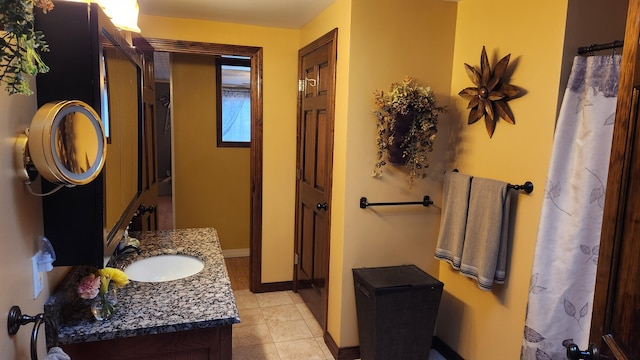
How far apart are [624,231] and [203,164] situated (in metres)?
3.99

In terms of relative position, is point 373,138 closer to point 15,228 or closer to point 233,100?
point 15,228

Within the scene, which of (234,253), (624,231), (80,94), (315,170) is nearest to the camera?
(624,231)

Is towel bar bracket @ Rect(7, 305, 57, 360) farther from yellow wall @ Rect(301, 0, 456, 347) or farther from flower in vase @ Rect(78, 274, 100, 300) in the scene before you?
yellow wall @ Rect(301, 0, 456, 347)

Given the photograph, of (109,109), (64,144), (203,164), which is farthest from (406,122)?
(203,164)

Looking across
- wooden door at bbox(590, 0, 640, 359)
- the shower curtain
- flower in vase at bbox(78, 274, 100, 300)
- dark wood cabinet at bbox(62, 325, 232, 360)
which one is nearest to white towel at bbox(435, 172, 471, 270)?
the shower curtain

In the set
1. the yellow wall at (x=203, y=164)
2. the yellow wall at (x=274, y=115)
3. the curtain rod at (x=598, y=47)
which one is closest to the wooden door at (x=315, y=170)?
the yellow wall at (x=274, y=115)

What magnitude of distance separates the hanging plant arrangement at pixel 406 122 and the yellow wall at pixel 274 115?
48.7 inches

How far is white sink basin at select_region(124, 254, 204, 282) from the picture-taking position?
77.2 inches

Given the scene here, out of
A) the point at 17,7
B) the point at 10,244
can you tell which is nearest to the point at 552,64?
the point at 17,7

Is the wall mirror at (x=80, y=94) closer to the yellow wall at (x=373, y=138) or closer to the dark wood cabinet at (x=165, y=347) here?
the dark wood cabinet at (x=165, y=347)

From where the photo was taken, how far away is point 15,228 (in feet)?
3.22

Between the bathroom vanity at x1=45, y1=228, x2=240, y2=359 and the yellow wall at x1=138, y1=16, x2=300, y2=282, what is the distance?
197 centimetres

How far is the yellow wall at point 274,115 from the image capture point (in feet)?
10.5

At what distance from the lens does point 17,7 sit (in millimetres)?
753
